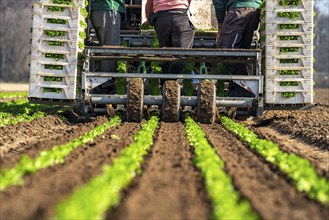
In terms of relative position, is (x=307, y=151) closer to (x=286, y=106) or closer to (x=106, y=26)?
(x=286, y=106)

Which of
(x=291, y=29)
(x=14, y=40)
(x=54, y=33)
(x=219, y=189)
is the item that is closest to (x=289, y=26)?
(x=291, y=29)

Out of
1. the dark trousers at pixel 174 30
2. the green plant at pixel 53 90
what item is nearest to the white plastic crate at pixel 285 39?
the dark trousers at pixel 174 30

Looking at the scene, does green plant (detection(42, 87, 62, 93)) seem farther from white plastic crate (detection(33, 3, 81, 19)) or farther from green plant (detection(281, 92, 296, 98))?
green plant (detection(281, 92, 296, 98))

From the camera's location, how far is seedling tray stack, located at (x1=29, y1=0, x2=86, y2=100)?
9.02 meters

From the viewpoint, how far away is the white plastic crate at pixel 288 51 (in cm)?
909

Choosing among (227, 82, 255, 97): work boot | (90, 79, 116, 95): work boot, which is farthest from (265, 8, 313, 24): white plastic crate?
(90, 79, 116, 95): work boot

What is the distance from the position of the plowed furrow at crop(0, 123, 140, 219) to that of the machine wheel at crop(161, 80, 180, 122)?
9.34 ft

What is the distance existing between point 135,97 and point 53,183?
16.3 feet

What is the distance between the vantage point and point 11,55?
236 ft

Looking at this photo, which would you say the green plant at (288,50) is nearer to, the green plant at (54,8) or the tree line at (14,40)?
the green plant at (54,8)

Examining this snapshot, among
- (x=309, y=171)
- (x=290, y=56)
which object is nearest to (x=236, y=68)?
(x=290, y=56)

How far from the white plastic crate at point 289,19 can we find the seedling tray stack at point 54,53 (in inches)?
135

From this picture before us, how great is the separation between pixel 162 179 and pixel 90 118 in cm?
604

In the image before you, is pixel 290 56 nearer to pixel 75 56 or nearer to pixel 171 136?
pixel 171 136
